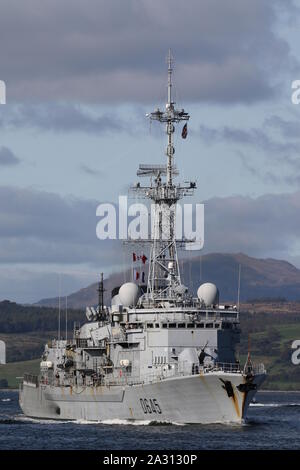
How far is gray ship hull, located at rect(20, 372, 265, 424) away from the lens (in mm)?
70938

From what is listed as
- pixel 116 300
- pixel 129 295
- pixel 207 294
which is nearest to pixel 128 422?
pixel 129 295

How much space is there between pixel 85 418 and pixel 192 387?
12610 millimetres

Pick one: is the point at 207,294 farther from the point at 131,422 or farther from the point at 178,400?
the point at 131,422

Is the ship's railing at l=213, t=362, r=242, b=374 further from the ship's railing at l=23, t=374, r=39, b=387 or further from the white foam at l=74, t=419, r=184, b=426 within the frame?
the ship's railing at l=23, t=374, r=39, b=387

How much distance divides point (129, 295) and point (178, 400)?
10941mm

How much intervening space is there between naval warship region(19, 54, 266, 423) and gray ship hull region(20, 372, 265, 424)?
60mm

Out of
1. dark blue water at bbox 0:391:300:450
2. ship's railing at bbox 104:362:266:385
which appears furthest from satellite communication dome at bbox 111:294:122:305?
dark blue water at bbox 0:391:300:450

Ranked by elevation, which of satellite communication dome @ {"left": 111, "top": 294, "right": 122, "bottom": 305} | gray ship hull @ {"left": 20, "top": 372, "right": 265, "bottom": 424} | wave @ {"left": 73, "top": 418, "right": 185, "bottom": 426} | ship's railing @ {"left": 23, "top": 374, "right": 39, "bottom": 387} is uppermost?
satellite communication dome @ {"left": 111, "top": 294, "right": 122, "bottom": 305}

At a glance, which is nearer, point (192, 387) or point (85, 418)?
point (192, 387)

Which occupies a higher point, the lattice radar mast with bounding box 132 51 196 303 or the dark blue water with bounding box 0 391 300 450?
the lattice radar mast with bounding box 132 51 196 303

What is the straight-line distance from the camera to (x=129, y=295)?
80750mm
